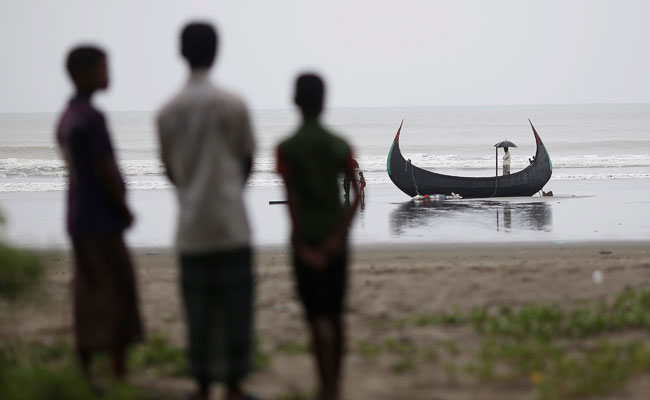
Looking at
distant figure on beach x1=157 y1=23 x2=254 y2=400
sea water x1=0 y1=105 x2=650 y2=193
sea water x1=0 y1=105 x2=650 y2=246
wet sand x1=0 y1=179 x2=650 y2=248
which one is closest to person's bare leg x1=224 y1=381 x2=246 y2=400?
distant figure on beach x1=157 y1=23 x2=254 y2=400

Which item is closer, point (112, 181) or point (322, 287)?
point (322, 287)

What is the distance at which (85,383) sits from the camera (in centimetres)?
384

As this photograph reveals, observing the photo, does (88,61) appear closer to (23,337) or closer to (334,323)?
(334,323)

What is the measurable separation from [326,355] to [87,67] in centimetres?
188

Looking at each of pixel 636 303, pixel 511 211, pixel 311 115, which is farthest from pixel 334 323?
pixel 511 211

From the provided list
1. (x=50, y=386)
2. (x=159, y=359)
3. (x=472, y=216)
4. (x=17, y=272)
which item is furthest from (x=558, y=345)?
(x=472, y=216)

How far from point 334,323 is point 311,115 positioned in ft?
3.24

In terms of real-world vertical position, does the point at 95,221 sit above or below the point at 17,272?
above

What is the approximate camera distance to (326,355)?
3789 mm

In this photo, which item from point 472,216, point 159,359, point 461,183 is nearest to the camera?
point 159,359

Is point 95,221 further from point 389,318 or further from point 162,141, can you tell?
point 389,318

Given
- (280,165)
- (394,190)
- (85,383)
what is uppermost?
(280,165)

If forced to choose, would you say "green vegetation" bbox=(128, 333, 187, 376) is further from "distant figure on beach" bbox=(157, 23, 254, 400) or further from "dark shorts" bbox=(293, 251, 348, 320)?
"dark shorts" bbox=(293, 251, 348, 320)

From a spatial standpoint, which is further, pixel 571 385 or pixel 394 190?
pixel 394 190
